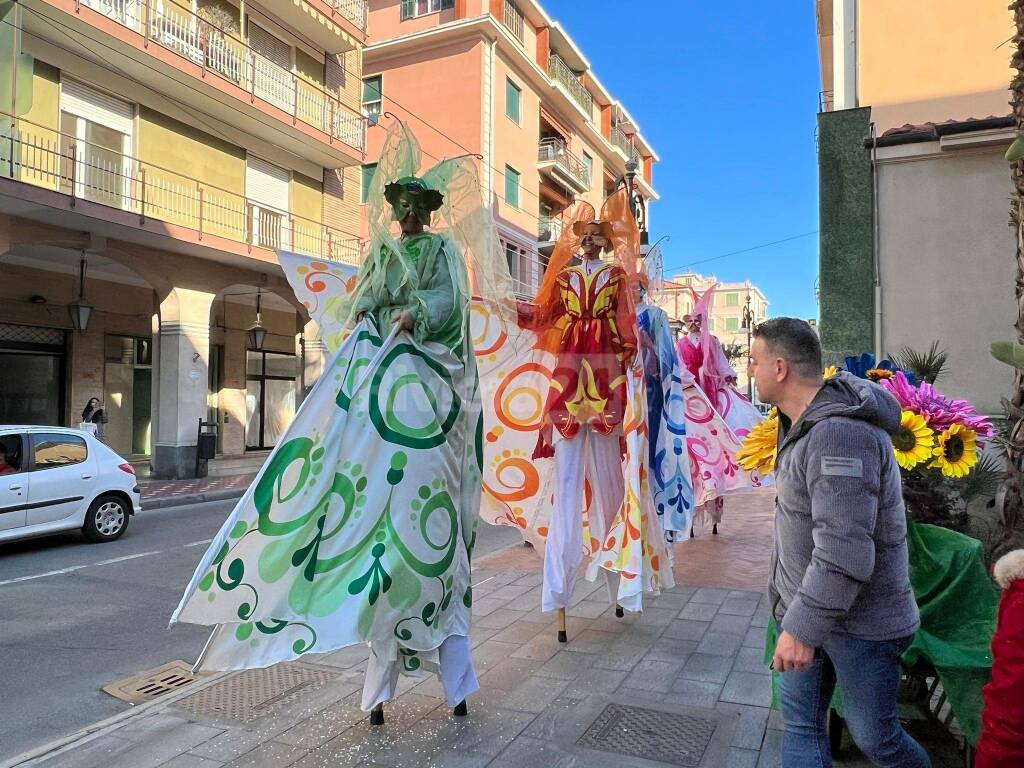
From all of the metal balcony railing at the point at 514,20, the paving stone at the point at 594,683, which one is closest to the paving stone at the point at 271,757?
the paving stone at the point at 594,683

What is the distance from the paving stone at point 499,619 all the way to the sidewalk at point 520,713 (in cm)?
3

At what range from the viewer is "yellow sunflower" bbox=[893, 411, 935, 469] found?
270 centimetres

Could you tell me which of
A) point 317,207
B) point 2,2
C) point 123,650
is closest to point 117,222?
point 317,207

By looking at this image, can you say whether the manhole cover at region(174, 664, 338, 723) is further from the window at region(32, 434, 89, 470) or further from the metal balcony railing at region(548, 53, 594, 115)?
the metal balcony railing at region(548, 53, 594, 115)

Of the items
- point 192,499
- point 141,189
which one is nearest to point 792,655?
point 192,499

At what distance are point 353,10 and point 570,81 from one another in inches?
608

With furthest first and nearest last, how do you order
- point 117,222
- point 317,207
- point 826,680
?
point 317,207
point 117,222
point 826,680

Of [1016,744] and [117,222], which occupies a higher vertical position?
[117,222]

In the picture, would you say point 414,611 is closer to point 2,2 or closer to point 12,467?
point 2,2

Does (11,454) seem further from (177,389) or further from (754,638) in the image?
(754,638)

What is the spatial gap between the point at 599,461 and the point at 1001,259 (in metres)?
3.69

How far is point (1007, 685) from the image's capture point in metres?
1.89

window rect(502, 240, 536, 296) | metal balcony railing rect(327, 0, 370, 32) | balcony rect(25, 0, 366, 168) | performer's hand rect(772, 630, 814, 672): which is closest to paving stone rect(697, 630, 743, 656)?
performer's hand rect(772, 630, 814, 672)

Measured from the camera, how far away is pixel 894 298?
5988 millimetres
